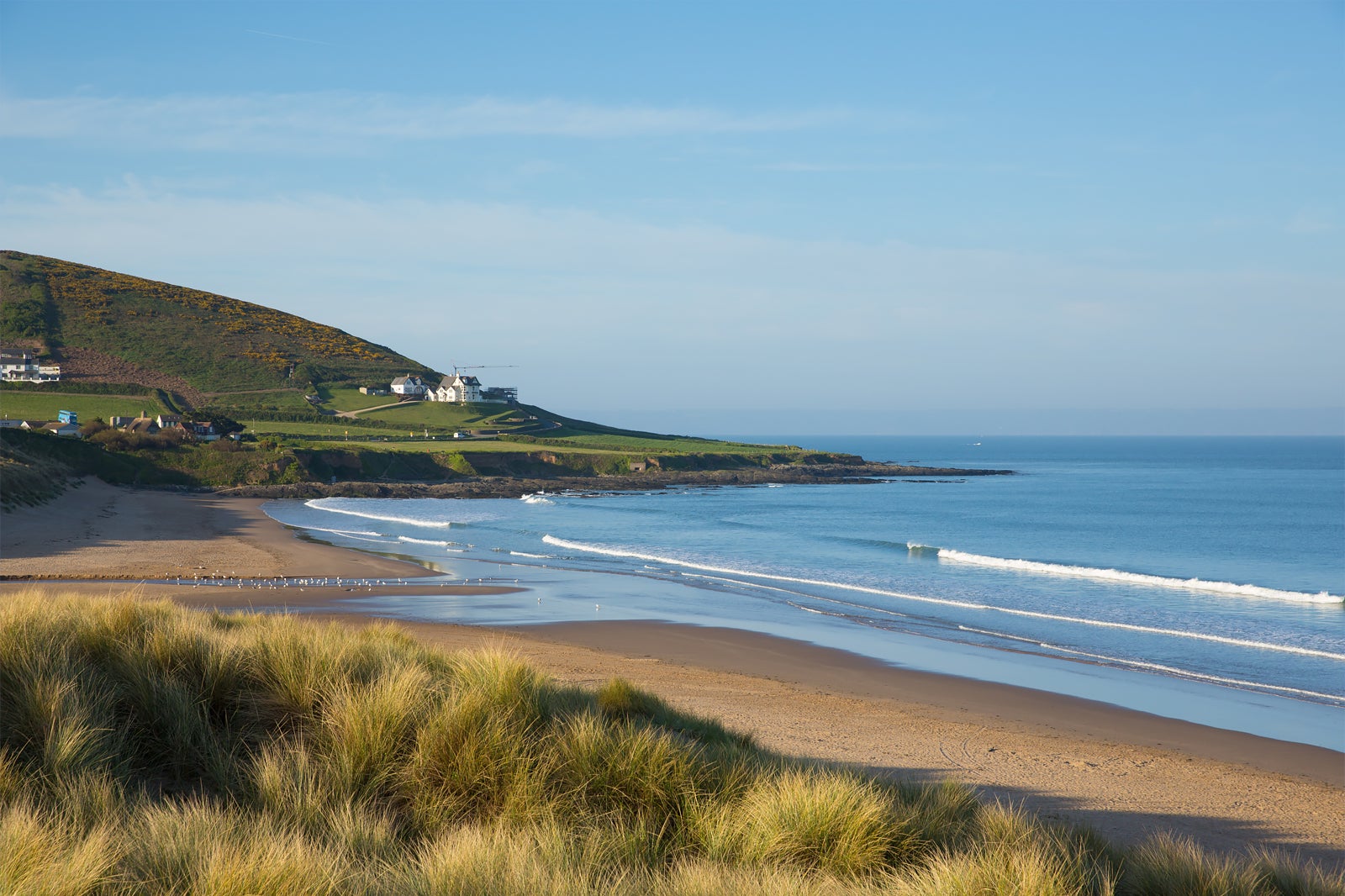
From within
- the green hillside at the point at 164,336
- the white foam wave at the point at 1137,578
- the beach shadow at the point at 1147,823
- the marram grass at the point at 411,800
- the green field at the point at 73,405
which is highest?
the green hillside at the point at 164,336

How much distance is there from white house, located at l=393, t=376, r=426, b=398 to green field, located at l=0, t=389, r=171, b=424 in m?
36.4

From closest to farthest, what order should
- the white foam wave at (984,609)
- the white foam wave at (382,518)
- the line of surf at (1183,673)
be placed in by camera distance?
the line of surf at (1183,673)
the white foam wave at (984,609)
the white foam wave at (382,518)

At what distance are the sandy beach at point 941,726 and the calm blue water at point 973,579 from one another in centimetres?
135

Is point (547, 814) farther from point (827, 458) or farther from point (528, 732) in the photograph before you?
point (827, 458)

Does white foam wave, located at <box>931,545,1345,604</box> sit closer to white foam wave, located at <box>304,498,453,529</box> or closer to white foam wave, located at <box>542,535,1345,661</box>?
white foam wave, located at <box>542,535,1345,661</box>

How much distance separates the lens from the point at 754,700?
13.0 meters

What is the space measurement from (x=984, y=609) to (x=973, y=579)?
5.60 meters

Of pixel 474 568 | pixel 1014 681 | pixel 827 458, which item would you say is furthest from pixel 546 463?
pixel 1014 681

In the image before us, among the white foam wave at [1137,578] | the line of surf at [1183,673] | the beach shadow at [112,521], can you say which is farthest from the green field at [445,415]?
the line of surf at [1183,673]

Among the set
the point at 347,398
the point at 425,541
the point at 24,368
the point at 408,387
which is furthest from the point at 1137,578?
the point at 408,387

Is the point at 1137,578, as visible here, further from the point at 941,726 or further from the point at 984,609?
the point at 941,726

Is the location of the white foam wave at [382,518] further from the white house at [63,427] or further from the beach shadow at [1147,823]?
the beach shadow at [1147,823]

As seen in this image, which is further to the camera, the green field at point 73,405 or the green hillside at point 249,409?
the green field at point 73,405

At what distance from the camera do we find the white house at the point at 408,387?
120625 mm
